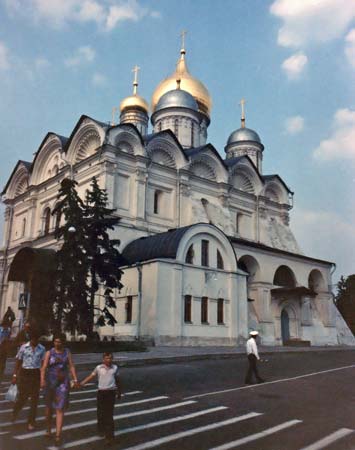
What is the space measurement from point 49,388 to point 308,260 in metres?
33.6

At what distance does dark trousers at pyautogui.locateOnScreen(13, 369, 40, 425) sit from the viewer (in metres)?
7.47

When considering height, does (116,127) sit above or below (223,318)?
above

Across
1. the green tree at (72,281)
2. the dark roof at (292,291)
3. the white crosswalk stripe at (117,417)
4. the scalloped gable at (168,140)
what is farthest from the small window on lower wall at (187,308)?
the white crosswalk stripe at (117,417)

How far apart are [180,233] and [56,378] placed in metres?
19.5

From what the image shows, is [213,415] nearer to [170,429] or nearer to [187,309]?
[170,429]

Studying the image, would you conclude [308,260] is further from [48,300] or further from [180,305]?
[48,300]

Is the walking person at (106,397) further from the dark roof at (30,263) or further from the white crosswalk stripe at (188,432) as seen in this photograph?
the dark roof at (30,263)

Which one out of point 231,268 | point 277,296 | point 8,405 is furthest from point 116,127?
point 8,405

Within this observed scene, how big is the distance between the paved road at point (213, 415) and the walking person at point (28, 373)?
14.8 inches

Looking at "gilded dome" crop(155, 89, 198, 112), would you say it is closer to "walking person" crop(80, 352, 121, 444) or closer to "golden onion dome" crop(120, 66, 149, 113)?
"golden onion dome" crop(120, 66, 149, 113)

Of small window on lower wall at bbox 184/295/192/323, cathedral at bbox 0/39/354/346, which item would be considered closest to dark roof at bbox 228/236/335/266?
cathedral at bbox 0/39/354/346

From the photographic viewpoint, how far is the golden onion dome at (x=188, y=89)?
4866 centimetres

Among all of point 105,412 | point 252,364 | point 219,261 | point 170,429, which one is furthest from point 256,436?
point 219,261

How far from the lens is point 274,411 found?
28.4 ft
